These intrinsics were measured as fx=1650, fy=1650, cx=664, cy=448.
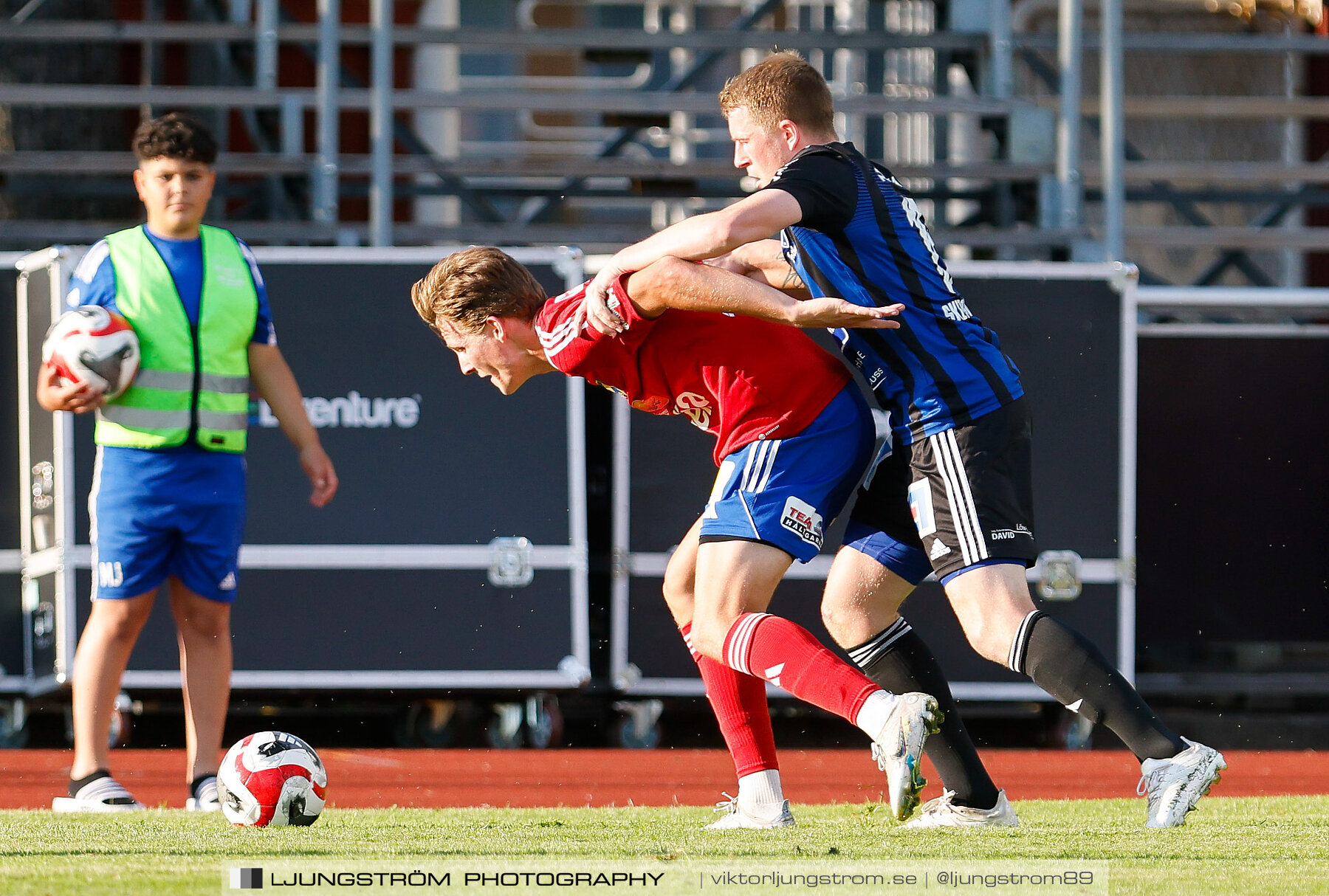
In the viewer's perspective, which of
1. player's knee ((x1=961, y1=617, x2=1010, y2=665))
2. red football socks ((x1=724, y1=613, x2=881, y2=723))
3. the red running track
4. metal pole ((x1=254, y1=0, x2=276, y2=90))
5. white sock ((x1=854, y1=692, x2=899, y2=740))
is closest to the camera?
white sock ((x1=854, y1=692, x2=899, y2=740))

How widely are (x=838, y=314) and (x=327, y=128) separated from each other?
6.12m

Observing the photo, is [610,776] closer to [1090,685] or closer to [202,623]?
[202,623]

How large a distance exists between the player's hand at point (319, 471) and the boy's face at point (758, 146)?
2.30 meters

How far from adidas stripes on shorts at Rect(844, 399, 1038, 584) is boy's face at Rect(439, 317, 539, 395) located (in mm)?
1007

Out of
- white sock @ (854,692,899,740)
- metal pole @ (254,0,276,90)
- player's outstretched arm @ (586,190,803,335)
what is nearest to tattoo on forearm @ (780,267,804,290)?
player's outstretched arm @ (586,190,803,335)

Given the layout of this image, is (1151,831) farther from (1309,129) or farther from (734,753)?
(1309,129)

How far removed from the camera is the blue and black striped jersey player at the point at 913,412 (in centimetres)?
388

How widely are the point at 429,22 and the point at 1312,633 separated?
813 cm

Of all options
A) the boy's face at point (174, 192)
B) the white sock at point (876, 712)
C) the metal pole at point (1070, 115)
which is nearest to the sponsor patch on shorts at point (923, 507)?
the white sock at point (876, 712)

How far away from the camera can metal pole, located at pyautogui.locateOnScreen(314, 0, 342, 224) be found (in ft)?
29.9

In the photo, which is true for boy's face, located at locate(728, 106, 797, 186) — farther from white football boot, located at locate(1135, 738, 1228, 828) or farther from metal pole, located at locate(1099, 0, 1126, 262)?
metal pole, located at locate(1099, 0, 1126, 262)

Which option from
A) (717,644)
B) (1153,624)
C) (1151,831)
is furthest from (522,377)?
(1153,624)

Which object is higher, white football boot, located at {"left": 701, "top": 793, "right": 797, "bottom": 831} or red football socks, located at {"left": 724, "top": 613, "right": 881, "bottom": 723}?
red football socks, located at {"left": 724, "top": 613, "right": 881, "bottom": 723}

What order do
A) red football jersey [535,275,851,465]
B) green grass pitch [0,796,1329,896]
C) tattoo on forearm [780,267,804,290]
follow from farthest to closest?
tattoo on forearm [780,267,804,290] < red football jersey [535,275,851,465] < green grass pitch [0,796,1329,896]
